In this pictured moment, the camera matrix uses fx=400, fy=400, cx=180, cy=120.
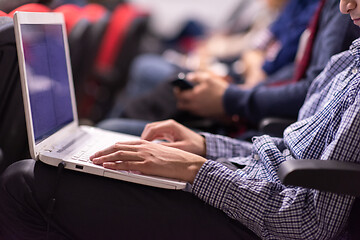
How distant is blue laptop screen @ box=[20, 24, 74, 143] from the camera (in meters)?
0.88

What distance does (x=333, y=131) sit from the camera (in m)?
0.84

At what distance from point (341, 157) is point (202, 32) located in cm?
297

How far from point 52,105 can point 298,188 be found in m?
0.61

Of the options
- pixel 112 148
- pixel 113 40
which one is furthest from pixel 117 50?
pixel 112 148

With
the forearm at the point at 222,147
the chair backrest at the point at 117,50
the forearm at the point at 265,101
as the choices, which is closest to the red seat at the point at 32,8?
the forearm at the point at 222,147

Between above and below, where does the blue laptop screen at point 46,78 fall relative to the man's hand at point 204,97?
above

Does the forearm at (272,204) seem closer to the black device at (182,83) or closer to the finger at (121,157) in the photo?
the finger at (121,157)

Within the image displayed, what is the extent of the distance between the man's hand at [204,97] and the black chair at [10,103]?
0.60 meters

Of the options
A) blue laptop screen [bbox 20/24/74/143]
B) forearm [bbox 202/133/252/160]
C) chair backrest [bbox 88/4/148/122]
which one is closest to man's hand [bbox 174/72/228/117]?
forearm [bbox 202/133/252/160]

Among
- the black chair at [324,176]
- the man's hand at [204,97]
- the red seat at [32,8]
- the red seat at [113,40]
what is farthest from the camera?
the red seat at [113,40]

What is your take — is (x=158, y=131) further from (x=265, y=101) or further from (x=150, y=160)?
(x=265, y=101)

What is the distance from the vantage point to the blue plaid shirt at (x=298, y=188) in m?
0.81

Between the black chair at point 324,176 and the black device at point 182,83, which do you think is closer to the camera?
the black chair at point 324,176

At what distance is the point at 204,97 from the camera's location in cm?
148
